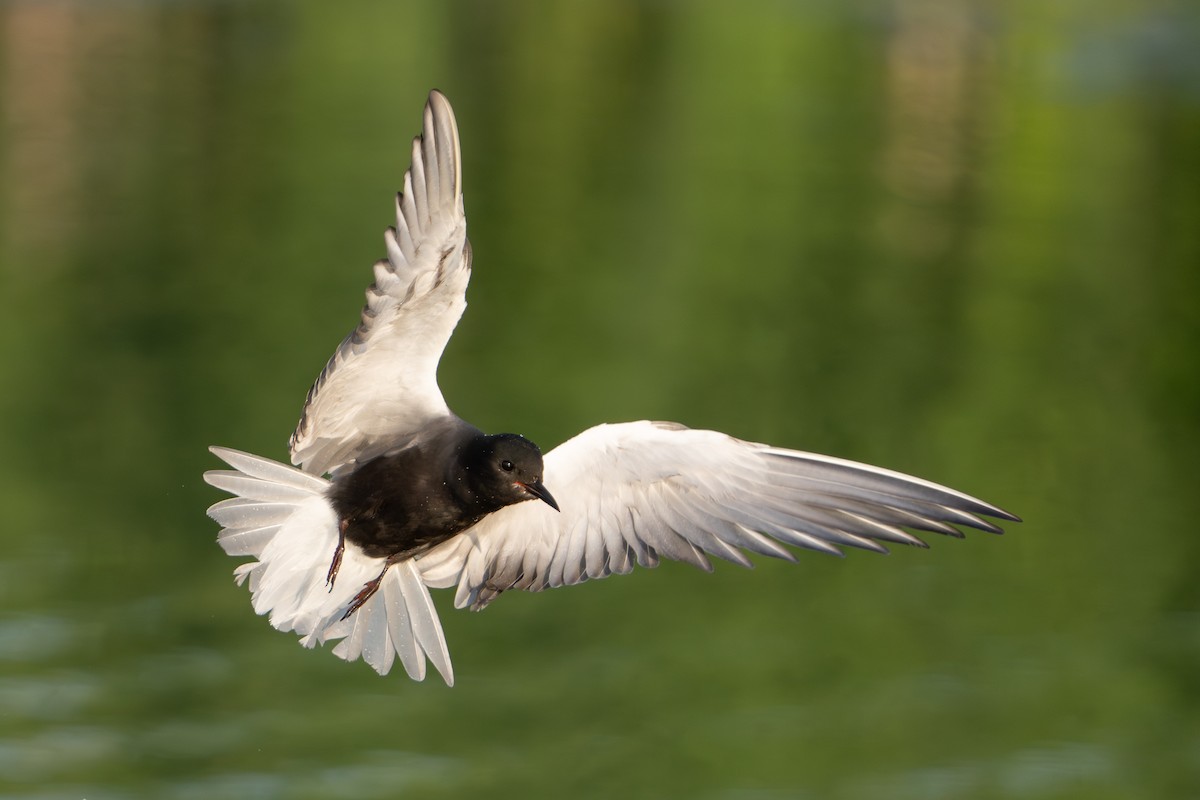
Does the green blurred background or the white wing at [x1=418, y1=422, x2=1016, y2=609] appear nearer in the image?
the white wing at [x1=418, y1=422, x2=1016, y2=609]

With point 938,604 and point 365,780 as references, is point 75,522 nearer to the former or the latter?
point 365,780

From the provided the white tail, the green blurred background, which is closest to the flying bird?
the white tail

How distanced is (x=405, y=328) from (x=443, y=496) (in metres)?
0.65

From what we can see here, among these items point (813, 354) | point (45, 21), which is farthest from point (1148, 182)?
point (45, 21)

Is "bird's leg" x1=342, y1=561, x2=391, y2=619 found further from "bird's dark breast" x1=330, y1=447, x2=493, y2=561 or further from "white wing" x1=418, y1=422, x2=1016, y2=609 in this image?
"white wing" x1=418, y1=422, x2=1016, y2=609

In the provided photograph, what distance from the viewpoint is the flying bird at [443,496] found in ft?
21.7

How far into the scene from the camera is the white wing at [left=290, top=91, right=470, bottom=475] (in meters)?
6.57

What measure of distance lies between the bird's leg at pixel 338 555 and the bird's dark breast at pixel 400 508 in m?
0.02

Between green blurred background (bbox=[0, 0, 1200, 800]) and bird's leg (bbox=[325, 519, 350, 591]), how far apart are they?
2.78 meters

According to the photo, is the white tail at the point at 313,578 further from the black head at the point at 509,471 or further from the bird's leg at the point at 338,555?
the black head at the point at 509,471

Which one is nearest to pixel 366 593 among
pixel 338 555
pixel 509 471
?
pixel 338 555

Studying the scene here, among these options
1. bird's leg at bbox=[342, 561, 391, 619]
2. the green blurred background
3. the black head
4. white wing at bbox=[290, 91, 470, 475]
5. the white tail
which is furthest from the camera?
the green blurred background

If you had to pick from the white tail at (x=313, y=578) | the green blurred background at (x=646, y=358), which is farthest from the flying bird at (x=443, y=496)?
the green blurred background at (x=646, y=358)

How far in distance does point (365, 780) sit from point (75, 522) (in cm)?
372
